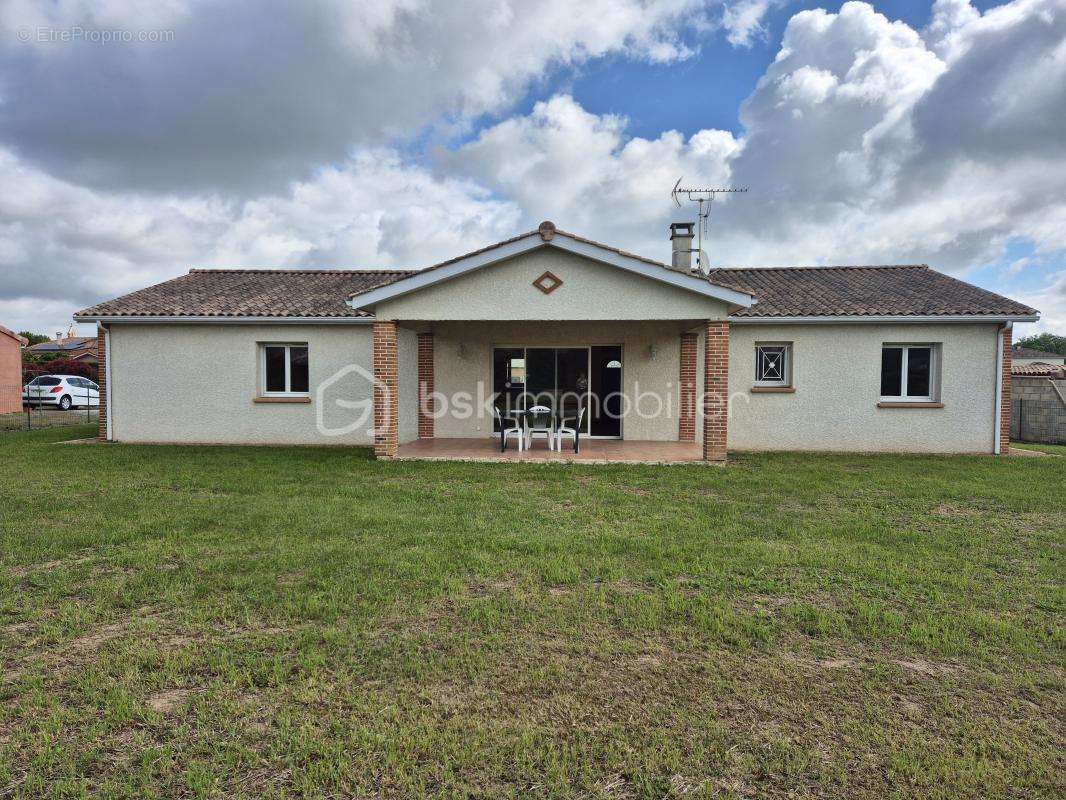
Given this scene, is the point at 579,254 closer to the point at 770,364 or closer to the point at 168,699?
the point at 770,364

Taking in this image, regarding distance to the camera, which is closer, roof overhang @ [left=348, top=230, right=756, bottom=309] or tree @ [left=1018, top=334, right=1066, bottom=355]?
roof overhang @ [left=348, top=230, right=756, bottom=309]

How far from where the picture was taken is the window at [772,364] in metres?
12.9

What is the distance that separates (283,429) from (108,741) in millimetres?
11655

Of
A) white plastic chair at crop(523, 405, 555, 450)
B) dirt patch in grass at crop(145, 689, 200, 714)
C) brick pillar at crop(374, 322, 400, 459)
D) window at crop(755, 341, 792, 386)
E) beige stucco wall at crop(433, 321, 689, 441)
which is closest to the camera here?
dirt patch in grass at crop(145, 689, 200, 714)

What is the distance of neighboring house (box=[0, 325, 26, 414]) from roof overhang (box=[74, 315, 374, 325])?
19634 millimetres

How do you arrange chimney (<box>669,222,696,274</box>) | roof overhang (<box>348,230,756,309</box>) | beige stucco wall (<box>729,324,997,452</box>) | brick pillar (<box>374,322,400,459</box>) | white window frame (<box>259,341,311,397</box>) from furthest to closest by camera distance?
chimney (<box>669,222,696,274</box>)
white window frame (<box>259,341,311,397</box>)
beige stucco wall (<box>729,324,997,452</box>)
brick pillar (<box>374,322,400,459</box>)
roof overhang (<box>348,230,756,309</box>)

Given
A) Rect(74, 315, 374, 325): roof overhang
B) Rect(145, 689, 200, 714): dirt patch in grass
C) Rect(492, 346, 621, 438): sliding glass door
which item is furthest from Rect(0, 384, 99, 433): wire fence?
Rect(145, 689, 200, 714): dirt patch in grass

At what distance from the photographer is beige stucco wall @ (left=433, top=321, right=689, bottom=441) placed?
45.1ft

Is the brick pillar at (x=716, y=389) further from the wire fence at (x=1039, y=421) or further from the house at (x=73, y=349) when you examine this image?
the house at (x=73, y=349)

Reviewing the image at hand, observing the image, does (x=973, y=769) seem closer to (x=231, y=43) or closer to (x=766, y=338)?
(x=766, y=338)

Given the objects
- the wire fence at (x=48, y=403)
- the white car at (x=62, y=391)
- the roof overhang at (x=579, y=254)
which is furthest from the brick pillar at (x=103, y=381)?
the white car at (x=62, y=391)

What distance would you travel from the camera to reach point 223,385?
1338 cm

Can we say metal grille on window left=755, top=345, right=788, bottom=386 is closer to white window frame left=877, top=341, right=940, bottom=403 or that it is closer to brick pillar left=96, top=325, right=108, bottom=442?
white window frame left=877, top=341, right=940, bottom=403

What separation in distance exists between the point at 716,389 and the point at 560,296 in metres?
3.45
